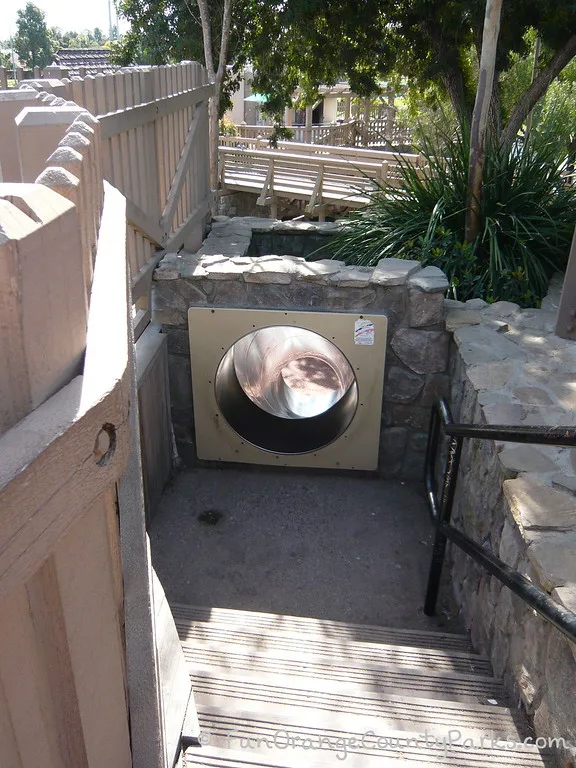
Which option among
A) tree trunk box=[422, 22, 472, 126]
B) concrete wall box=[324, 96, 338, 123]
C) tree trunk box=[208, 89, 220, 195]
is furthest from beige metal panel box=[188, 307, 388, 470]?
concrete wall box=[324, 96, 338, 123]

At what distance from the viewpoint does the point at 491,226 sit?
525 centimetres

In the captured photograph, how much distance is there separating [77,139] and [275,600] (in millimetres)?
3004

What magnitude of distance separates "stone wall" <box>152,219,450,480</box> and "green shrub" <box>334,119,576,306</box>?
63 cm

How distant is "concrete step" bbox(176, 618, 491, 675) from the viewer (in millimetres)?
2920

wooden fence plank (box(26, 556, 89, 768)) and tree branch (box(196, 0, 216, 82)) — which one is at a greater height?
tree branch (box(196, 0, 216, 82))

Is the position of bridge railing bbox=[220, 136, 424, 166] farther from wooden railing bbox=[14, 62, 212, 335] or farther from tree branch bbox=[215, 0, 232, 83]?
wooden railing bbox=[14, 62, 212, 335]

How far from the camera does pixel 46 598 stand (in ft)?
2.70

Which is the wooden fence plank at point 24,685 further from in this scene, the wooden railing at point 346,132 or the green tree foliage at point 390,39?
the wooden railing at point 346,132

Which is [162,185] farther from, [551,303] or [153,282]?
[551,303]

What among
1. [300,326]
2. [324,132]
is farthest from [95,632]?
[324,132]

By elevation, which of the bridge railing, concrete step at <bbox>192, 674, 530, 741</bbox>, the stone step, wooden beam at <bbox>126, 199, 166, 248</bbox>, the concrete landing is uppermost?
wooden beam at <bbox>126, 199, 166, 248</bbox>

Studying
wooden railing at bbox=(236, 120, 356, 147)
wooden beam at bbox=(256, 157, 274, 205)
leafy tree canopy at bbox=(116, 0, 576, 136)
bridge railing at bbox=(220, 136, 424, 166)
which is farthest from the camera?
wooden railing at bbox=(236, 120, 356, 147)

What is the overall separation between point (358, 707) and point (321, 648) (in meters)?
0.74

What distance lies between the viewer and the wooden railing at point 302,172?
11625mm
